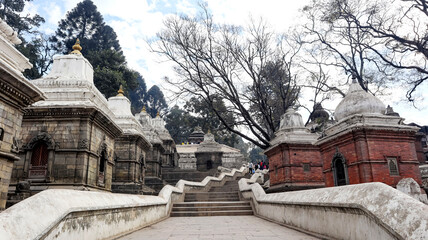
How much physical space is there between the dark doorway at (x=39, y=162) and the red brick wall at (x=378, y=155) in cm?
1038

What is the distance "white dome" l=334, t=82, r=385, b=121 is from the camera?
31.4ft

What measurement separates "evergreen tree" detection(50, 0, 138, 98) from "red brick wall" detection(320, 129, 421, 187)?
31.9 metres

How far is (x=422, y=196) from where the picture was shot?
8.31 metres

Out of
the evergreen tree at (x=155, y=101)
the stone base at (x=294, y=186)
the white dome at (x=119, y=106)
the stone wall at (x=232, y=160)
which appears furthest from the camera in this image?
the evergreen tree at (x=155, y=101)

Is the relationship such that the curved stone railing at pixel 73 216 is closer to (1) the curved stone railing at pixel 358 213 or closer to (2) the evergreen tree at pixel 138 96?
(1) the curved stone railing at pixel 358 213

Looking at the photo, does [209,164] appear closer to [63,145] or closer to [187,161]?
[187,161]

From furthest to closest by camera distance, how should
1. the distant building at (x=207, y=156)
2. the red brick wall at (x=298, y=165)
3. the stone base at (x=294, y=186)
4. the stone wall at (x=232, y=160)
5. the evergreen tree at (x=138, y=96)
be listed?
the evergreen tree at (x=138, y=96)
the stone wall at (x=232, y=160)
the distant building at (x=207, y=156)
the red brick wall at (x=298, y=165)
the stone base at (x=294, y=186)

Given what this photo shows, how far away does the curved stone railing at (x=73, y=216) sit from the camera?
10.2 ft

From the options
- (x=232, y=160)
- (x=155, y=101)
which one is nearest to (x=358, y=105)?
(x=232, y=160)

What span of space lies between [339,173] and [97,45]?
4617cm

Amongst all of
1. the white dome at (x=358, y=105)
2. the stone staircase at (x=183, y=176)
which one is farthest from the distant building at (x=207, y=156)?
the white dome at (x=358, y=105)

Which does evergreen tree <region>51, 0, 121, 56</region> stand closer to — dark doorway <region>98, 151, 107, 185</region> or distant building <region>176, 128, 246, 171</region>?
distant building <region>176, 128, 246, 171</region>

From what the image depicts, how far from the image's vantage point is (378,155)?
8.91 metres

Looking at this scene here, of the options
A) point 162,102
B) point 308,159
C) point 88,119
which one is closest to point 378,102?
point 308,159
